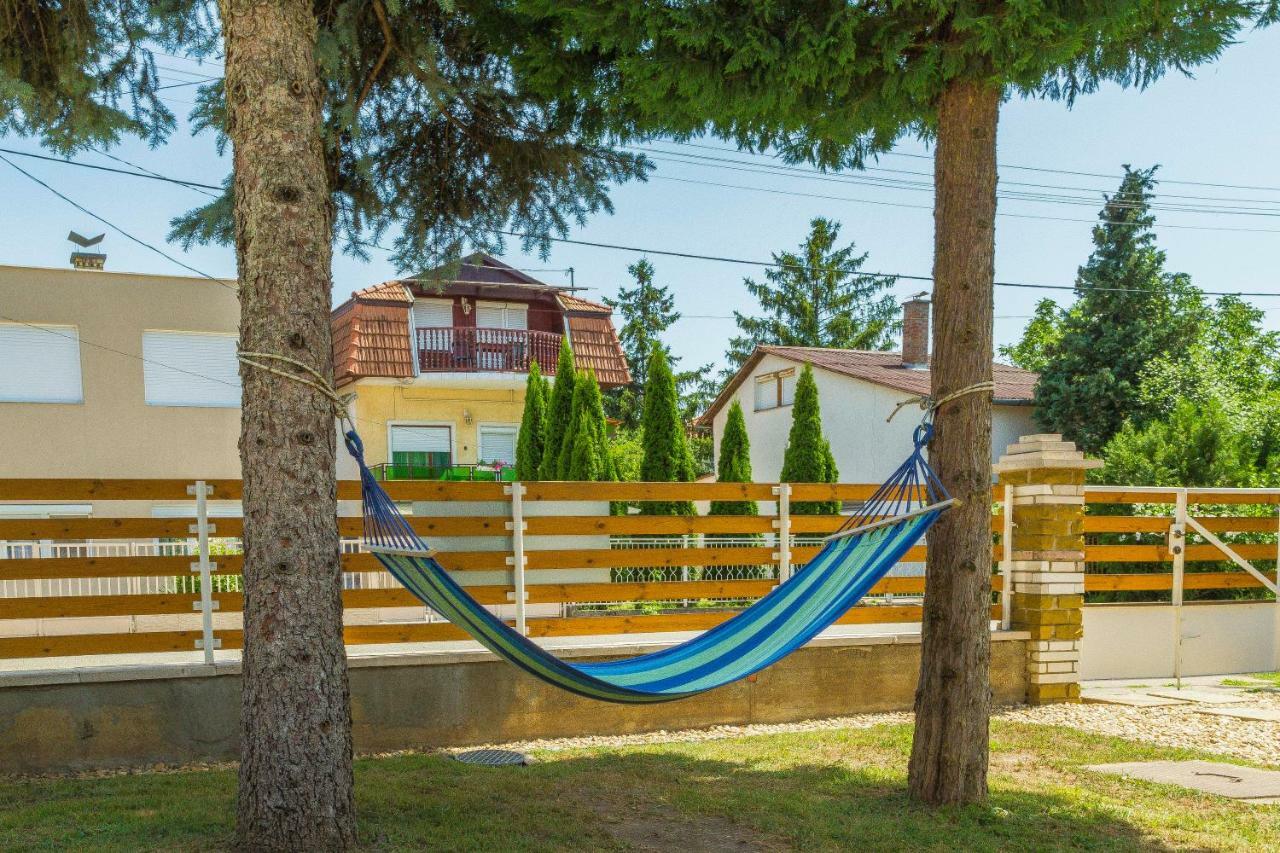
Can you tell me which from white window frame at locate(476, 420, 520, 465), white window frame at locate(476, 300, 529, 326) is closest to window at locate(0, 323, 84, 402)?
white window frame at locate(476, 420, 520, 465)

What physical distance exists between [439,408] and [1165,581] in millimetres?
14727

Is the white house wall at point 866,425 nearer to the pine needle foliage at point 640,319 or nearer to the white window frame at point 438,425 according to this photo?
the white window frame at point 438,425

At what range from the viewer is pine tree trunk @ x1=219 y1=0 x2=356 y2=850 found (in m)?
3.62

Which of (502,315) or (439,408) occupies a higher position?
(502,315)

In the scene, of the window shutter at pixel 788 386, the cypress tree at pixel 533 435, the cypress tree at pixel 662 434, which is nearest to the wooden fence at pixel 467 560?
the cypress tree at pixel 662 434

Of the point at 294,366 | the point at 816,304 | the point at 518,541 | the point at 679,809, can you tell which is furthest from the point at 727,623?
the point at 816,304

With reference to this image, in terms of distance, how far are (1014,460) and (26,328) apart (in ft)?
40.3

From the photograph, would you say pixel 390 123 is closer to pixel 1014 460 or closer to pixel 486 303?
pixel 1014 460

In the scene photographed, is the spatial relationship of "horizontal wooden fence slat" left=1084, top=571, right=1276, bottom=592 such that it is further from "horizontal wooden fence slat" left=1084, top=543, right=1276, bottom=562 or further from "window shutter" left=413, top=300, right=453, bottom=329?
"window shutter" left=413, top=300, right=453, bottom=329

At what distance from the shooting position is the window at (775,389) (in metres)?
21.4

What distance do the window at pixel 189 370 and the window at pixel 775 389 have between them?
35.7 feet

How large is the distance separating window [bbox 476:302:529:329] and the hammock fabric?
1731 cm

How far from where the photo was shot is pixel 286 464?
12.1 ft

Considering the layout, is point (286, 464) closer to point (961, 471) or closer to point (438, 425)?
point (961, 471)
